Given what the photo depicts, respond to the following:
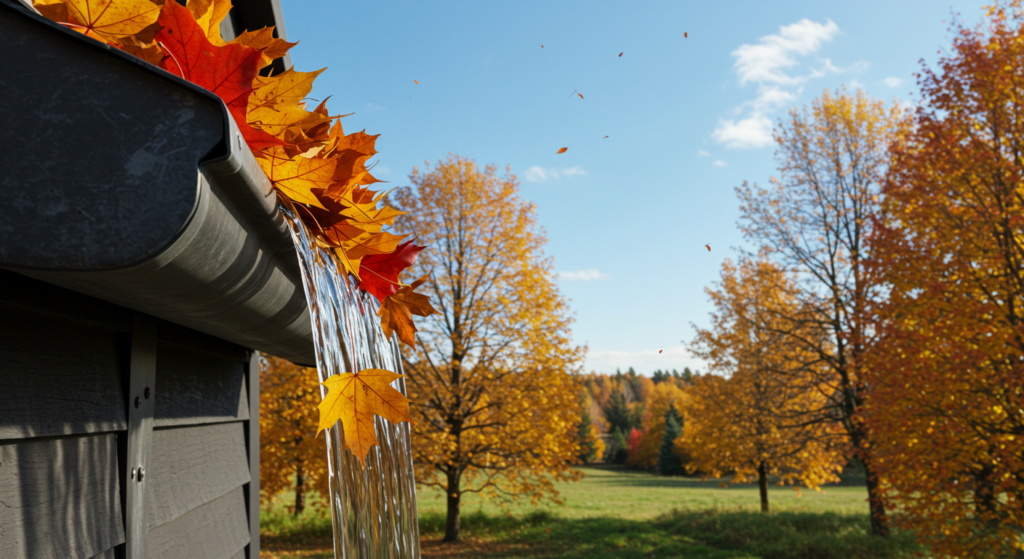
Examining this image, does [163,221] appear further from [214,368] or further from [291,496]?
[291,496]

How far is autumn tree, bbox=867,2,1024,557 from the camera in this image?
657cm

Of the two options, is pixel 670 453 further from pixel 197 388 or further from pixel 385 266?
pixel 385 266

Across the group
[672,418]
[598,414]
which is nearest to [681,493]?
[672,418]

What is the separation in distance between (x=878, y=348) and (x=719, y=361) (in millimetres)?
7359

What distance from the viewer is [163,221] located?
0.50 metres

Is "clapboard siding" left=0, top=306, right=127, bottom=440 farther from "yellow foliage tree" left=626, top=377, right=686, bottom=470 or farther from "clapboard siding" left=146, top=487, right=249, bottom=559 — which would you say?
"yellow foliage tree" left=626, top=377, right=686, bottom=470

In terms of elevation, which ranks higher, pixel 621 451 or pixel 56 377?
pixel 56 377

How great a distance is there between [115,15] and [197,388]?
42.5 inches

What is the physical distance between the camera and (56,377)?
0.82 metres

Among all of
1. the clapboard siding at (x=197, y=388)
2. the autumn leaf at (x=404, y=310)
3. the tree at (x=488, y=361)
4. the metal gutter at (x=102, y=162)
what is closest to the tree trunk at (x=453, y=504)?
the tree at (x=488, y=361)

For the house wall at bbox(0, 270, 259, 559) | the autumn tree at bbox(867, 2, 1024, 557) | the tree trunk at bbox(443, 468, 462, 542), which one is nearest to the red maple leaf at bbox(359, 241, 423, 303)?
the house wall at bbox(0, 270, 259, 559)

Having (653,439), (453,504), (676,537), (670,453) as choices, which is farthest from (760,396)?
(653,439)

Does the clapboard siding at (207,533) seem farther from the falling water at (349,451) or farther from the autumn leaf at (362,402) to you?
the autumn leaf at (362,402)

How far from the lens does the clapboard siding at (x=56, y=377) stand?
2.36ft
